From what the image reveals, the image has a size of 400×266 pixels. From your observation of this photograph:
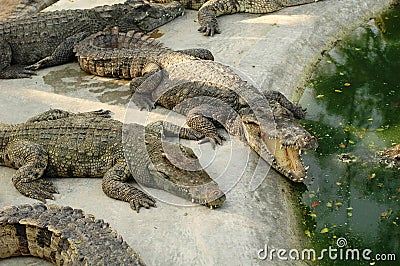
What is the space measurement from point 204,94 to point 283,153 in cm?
147

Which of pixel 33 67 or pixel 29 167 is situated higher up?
pixel 33 67

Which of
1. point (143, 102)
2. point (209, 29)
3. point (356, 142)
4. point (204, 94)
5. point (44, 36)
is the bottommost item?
point (356, 142)

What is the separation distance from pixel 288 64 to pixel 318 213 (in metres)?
3.16

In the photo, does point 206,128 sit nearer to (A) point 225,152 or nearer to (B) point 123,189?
(A) point 225,152

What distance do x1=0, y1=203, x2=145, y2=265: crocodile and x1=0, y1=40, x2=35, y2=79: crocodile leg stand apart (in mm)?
3869

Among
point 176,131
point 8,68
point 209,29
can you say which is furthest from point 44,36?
point 176,131

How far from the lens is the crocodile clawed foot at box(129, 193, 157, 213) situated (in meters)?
5.73

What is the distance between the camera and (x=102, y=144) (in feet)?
20.2

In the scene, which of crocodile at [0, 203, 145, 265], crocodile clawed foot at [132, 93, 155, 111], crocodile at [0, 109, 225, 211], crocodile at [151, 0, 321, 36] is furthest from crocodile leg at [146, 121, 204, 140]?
crocodile at [151, 0, 321, 36]

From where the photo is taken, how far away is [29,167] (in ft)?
19.9

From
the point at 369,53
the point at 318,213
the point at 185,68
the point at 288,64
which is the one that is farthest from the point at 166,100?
the point at 369,53

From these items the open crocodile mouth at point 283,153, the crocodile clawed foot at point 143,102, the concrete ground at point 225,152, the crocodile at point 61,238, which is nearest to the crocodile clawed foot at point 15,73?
the concrete ground at point 225,152

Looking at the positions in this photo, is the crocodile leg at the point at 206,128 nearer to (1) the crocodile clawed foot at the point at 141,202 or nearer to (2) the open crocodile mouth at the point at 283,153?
(2) the open crocodile mouth at the point at 283,153

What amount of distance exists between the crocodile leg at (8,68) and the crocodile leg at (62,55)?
14 cm
